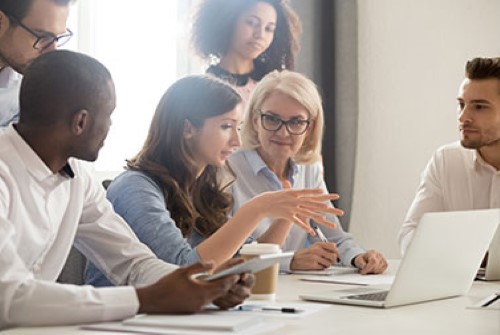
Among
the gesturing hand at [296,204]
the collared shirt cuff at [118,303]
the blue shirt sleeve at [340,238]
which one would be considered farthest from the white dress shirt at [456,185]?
the collared shirt cuff at [118,303]

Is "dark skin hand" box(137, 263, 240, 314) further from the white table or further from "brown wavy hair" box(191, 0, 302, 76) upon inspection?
"brown wavy hair" box(191, 0, 302, 76)

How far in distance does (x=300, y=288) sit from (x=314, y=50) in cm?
250

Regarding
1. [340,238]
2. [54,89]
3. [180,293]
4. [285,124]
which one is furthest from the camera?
[340,238]

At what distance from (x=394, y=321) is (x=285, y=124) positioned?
1.35 m

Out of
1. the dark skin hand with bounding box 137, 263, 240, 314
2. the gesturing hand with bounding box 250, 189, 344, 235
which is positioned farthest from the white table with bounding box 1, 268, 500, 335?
the gesturing hand with bounding box 250, 189, 344, 235

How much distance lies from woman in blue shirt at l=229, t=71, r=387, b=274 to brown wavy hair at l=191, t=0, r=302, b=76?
25.7 inches

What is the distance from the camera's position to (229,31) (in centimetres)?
366

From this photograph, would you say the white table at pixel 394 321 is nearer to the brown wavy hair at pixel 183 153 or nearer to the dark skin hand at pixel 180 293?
the dark skin hand at pixel 180 293

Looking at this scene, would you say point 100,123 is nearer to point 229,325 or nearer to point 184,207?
point 229,325

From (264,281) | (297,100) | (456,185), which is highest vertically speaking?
(297,100)

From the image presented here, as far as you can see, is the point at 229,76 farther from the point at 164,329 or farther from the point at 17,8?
the point at 164,329

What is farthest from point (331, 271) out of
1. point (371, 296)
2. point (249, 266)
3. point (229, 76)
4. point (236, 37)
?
point (236, 37)

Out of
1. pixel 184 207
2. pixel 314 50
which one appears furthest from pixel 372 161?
pixel 184 207

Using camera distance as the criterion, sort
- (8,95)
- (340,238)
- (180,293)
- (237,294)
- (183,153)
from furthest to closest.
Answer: (340,238) → (183,153) → (8,95) → (237,294) → (180,293)
